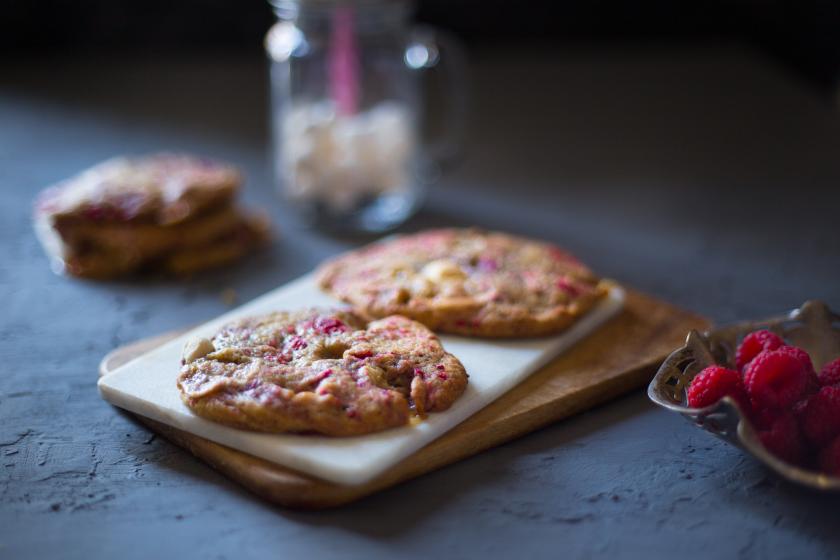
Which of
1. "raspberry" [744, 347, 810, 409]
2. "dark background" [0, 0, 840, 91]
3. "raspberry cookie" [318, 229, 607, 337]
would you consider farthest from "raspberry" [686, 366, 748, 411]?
"dark background" [0, 0, 840, 91]

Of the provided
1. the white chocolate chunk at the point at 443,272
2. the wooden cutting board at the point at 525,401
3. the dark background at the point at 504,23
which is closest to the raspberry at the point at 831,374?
the wooden cutting board at the point at 525,401

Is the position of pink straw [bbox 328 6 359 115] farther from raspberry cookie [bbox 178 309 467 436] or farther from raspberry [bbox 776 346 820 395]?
raspberry [bbox 776 346 820 395]

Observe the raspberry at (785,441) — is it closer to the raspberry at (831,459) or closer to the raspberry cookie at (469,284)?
the raspberry at (831,459)

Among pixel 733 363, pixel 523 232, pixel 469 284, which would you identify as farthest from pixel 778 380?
pixel 523 232

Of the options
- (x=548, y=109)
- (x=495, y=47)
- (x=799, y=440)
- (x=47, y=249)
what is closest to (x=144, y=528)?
(x=799, y=440)

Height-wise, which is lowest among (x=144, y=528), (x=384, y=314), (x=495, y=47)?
(x=144, y=528)

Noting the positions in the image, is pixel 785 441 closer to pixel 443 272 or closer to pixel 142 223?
pixel 443 272

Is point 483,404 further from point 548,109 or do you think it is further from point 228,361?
point 548,109
